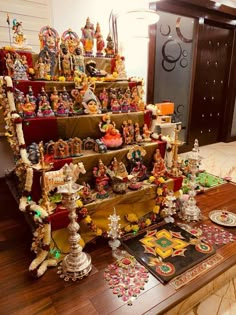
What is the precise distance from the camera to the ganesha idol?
2176 millimetres

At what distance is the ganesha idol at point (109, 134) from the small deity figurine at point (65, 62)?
595 mm

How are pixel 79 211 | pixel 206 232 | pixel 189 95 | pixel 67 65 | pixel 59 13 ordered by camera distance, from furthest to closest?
pixel 189 95 → pixel 59 13 → pixel 67 65 → pixel 206 232 → pixel 79 211

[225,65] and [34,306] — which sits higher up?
[225,65]

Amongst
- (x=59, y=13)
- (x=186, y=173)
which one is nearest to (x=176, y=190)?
(x=186, y=173)

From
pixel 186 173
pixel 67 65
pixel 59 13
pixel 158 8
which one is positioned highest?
pixel 158 8

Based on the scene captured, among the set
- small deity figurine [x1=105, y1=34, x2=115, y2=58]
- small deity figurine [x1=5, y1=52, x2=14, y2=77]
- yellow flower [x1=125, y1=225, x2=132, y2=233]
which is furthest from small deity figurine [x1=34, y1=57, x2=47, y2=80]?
yellow flower [x1=125, y1=225, x2=132, y2=233]

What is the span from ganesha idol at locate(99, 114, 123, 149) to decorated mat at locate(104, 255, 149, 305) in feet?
3.21

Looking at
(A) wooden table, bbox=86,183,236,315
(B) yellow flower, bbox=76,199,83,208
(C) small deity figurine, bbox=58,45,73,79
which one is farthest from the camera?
(C) small deity figurine, bbox=58,45,73,79

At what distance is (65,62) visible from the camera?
2307mm

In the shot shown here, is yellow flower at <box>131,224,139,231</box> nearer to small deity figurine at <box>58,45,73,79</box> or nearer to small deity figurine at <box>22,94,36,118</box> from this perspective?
small deity figurine at <box>22,94,36,118</box>

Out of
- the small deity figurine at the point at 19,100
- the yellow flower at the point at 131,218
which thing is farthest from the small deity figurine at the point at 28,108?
the yellow flower at the point at 131,218

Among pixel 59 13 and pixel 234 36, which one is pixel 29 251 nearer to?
pixel 59 13

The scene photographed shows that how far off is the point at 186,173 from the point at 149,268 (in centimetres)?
170

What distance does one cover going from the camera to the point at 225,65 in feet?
16.4
